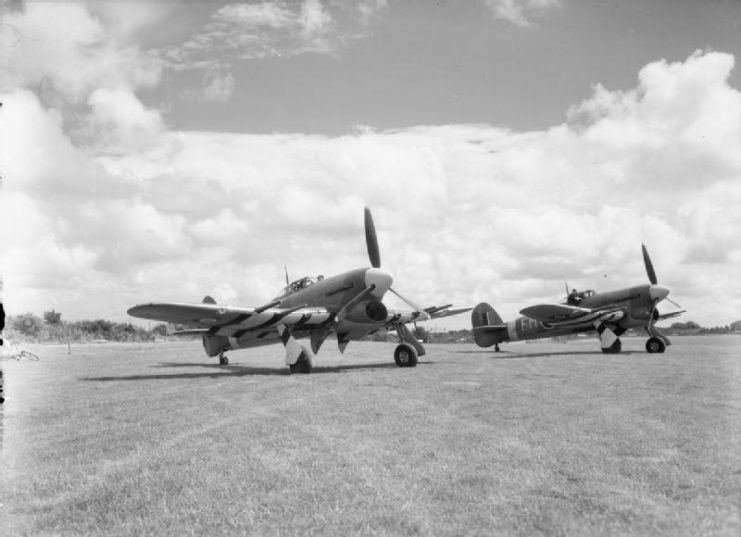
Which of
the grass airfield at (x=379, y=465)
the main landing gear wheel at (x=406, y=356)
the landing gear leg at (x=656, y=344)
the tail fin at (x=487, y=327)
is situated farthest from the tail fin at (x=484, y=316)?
the grass airfield at (x=379, y=465)

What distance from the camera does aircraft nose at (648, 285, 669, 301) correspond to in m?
33.2

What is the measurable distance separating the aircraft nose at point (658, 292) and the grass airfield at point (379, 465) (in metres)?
22.8

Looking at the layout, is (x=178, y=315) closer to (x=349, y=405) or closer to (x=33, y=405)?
(x=33, y=405)

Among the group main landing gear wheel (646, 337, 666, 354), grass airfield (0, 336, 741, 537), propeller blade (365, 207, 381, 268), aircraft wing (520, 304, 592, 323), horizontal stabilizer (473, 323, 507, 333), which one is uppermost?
propeller blade (365, 207, 381, 268)

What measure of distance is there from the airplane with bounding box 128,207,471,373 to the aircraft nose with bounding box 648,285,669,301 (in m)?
17.4

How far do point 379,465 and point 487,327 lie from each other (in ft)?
112

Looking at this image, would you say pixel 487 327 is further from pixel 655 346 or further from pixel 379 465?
pixel 379 465

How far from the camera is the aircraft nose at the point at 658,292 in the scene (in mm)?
33250

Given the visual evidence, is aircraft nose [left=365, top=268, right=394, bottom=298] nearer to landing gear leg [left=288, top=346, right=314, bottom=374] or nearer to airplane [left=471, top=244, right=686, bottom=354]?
landing gear leg [left=288, top=346, right=314, bottom=374]

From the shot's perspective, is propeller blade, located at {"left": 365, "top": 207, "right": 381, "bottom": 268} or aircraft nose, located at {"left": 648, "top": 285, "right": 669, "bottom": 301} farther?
aircraft nose, located at {"left": 648, "top": 285, "right": 669, "bottom": 301}

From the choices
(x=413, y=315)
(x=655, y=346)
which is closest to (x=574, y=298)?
(x=655, y=346)

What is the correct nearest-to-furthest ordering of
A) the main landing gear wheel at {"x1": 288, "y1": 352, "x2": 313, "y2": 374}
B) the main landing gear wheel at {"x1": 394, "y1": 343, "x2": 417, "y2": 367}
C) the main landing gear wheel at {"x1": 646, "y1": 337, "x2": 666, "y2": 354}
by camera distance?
the main landing gear wheel at {"x1": 288, "y1": 352, "x2": 313, "y2": 374}
the main landing gear wheel at {"x1": 394, "y1": 343, "x2": 417, "y2": 367}
the main landing gear wheel at {"x1": 646, "y1": 337, "x2": 666, "y2": 354}

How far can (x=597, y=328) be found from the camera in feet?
111

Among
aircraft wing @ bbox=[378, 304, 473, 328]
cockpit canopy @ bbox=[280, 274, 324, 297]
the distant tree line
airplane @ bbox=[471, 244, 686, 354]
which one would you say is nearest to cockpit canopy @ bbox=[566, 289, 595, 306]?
airplane @ bbox=[471, 244, 686, 354]
